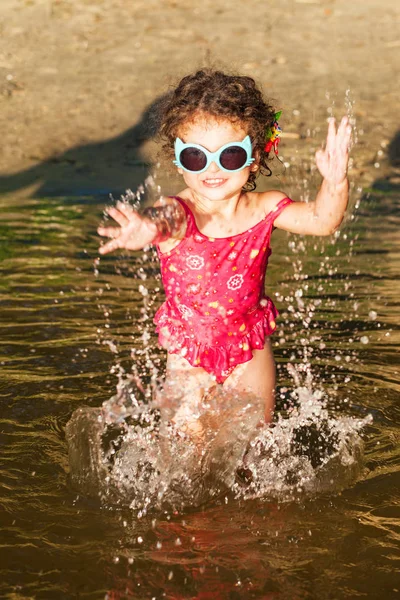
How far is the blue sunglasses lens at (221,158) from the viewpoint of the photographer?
3.93 metres

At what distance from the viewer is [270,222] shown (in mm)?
4160

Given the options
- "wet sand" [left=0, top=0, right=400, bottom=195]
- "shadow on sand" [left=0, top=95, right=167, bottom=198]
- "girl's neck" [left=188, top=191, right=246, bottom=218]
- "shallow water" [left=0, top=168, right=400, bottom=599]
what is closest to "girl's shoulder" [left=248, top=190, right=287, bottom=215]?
"girl's neck" [left=188, top=191, right=246, bottom=218]

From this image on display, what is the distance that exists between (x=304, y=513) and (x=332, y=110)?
24.0 ft

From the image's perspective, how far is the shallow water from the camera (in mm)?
3363

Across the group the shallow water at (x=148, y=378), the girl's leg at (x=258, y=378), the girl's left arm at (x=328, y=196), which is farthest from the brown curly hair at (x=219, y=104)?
the shallow water at (x=148, y=378)

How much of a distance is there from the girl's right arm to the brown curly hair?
34 cm

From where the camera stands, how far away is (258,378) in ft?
14.0

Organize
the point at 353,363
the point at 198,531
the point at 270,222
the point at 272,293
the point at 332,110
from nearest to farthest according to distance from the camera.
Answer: the point at 198,531 → the point at 270,222 → the point at 353,363 → the point at 272,293 → the point at 332,110

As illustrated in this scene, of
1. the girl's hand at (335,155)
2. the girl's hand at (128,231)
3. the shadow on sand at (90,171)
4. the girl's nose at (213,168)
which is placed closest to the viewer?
the girl's hand at (128,231)

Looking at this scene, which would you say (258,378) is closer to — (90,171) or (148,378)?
(148,378)

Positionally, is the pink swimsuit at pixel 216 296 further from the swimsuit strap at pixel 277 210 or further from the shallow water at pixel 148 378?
the shallow water at pixel 148 378

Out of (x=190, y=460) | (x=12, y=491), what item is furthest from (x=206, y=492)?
(x=12, y=491)

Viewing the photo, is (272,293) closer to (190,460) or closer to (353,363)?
(353,363)

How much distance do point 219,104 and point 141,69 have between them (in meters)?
7.82
